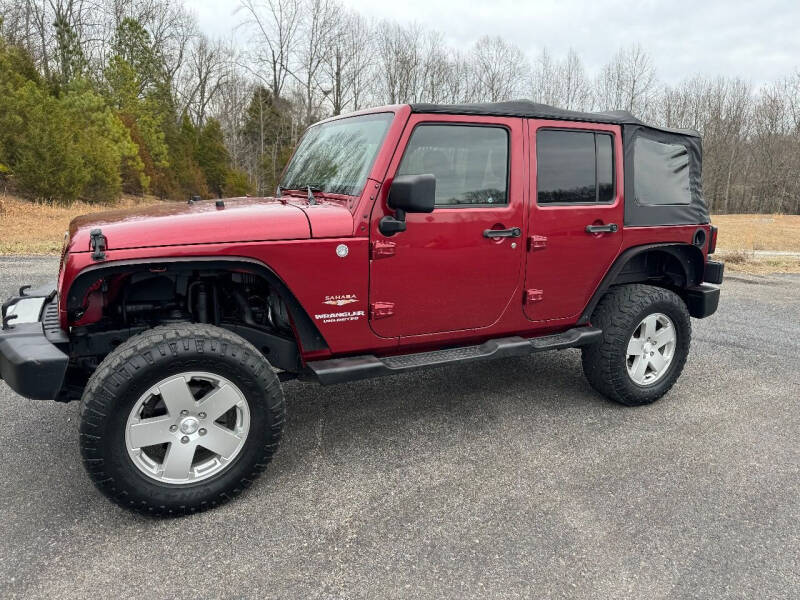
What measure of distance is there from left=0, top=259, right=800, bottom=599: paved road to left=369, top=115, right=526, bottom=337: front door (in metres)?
0.81

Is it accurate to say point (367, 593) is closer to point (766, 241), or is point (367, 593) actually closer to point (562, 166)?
point (562, 166)

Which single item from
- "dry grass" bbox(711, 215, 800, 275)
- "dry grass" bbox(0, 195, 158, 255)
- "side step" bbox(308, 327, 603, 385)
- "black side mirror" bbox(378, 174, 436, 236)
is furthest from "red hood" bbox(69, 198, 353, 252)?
"dry grass" bbox(711, 215, 800, 275)

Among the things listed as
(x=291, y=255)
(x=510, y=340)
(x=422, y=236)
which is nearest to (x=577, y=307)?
(x=510, y=340)

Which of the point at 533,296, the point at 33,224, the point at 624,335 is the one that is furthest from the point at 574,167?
the point at 33,224

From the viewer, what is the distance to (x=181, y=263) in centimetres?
272

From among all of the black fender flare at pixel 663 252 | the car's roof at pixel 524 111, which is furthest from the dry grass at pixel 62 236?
the car's roof at pixel 524 111

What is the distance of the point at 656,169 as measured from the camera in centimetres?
416

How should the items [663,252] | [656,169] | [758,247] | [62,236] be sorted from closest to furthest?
[656,169] < [663,252] < [62,236] < [758,247]

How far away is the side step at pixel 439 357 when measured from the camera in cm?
307

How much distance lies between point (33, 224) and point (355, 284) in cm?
1570

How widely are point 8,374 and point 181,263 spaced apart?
2.92 ft

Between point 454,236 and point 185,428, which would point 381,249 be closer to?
point 454,236

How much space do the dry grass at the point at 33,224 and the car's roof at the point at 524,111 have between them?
1005 centimetres

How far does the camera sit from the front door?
10.4ft
